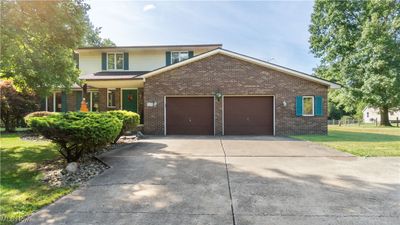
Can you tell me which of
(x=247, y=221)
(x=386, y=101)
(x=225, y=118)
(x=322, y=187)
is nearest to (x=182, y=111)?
(x=225, y=118)

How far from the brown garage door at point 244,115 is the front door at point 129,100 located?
6.79 m

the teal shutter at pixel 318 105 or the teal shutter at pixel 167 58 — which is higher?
the teal shutter at pixel 167 58

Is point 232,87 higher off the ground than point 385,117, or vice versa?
point 232,87

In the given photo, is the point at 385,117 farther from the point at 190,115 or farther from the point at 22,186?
the point at 22,186

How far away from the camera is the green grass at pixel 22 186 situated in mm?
3875

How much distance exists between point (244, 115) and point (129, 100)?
812cm

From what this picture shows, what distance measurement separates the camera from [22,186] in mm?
5059

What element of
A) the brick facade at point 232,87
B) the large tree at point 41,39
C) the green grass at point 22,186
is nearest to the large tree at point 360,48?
the brick facade at point 232,87

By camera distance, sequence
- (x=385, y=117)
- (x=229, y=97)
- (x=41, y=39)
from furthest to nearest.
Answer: (x=385, y=117), (x=229, y=97), (x=41, y=39)

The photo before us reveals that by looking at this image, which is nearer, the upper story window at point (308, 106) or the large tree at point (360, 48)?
the upper story window at point (308, 106)

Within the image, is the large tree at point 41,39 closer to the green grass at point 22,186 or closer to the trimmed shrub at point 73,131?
the green grass at point 22,186

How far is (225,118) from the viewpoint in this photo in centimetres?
1367

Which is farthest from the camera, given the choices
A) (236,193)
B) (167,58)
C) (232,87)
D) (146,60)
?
(146,60)

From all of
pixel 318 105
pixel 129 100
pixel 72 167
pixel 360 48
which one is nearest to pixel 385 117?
pixel 360 48
